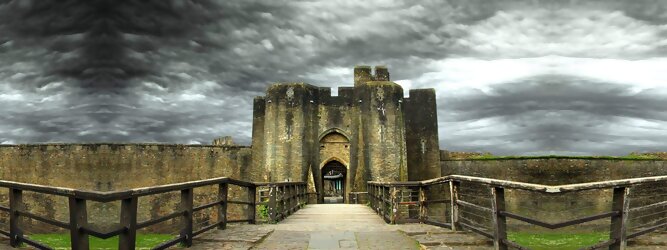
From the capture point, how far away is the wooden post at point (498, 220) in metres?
5.64

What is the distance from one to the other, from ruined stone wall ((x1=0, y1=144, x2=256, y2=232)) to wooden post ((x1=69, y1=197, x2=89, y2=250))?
2058 centimetres

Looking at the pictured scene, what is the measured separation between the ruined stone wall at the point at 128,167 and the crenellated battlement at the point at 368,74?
7732 millimetres

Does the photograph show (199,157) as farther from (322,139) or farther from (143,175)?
(322,139)

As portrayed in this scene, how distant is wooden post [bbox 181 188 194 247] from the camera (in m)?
6.19

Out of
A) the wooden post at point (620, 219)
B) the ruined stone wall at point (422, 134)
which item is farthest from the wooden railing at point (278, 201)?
the ruined stone wall at point (422, 134)

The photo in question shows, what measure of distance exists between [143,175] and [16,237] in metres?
20.8

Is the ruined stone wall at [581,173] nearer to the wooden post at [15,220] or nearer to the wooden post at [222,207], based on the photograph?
the wooden post at [222,207]

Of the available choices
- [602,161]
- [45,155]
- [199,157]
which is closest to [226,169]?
[199,157]

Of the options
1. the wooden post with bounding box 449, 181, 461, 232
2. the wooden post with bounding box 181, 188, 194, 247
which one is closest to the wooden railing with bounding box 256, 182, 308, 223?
the wooden post with bounding box 181, 188, 194, 247

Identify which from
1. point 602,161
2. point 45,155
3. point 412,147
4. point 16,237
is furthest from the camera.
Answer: point 412,147

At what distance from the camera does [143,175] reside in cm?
2634

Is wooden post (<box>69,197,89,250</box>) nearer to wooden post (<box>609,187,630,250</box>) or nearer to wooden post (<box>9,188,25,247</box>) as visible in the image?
wooden post (<box>9,188,25,247</box>)

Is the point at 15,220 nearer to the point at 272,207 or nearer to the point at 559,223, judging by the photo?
the point at 272,207

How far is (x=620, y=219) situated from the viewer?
5.70 meters
